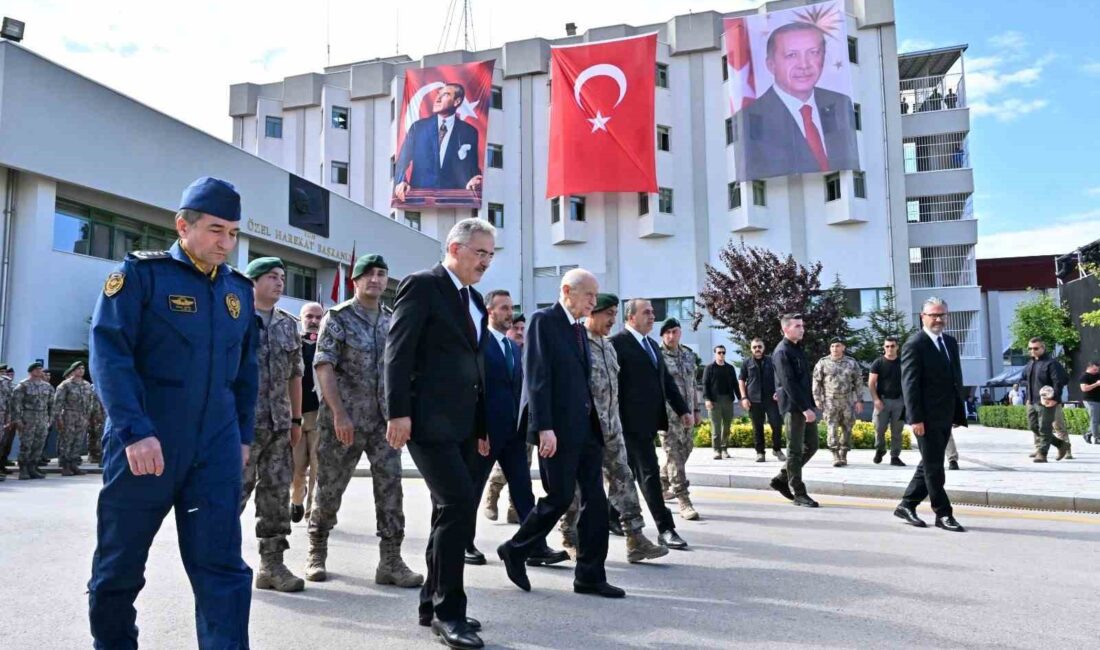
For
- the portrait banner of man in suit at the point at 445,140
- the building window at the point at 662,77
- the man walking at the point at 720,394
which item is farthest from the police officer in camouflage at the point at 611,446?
the building window at the point at 662,77

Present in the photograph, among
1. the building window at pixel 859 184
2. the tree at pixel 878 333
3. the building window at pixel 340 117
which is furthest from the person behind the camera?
the building window at pixel 340 117

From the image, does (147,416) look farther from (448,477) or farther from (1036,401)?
(1036,401)

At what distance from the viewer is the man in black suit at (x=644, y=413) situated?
20.2ft

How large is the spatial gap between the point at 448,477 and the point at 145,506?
1.36 metres

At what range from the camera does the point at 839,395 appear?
43.3 feet

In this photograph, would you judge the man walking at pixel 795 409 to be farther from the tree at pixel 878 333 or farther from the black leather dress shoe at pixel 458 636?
the tree at pixel 878 333

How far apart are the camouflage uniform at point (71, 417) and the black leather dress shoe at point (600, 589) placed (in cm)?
1234

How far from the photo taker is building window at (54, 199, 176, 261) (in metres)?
19.7

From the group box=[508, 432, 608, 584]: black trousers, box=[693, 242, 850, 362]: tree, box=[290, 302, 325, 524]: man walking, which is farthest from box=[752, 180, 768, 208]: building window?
box=[508, 432, 608, 584]: black trousers

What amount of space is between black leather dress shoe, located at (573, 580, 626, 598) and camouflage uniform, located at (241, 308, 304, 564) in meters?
1.89

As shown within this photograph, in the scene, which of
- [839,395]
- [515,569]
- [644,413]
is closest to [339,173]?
[839,395]

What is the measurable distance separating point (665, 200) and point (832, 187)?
25.1 ft

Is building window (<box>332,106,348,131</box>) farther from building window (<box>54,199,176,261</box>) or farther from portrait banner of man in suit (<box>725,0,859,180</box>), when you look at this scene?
building window (<box>54,199,176,261</box>)

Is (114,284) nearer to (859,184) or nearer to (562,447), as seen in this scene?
(562,447)
